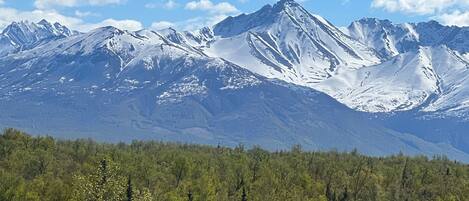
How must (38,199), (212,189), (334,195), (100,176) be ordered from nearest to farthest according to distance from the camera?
(100,176) → (38,199) → (212,189) → (334,195)

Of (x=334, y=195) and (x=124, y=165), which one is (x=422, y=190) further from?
(x=124, y=165)

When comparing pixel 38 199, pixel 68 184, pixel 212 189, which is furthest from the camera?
pixel 212 189

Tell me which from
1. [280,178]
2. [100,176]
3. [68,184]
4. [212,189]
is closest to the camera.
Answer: [100,176]

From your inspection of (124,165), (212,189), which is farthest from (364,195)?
(124,165)

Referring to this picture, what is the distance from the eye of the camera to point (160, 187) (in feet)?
578

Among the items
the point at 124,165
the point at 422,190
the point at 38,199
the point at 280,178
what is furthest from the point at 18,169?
the point at 422,190

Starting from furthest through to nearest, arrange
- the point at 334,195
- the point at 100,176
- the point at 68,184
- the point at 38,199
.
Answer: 1. the point at 334,195
2. the point at 68,184
3. the point at 38,199
4. the point at 100,176

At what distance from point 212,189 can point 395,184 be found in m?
51.3

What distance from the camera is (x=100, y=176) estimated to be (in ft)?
264

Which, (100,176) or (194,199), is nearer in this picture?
(100,176)

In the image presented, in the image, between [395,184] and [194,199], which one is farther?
[395,184]

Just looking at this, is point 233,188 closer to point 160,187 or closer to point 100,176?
point 160,187

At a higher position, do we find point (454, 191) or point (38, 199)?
point (454, 191)

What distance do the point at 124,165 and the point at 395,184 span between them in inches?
→ 2609
